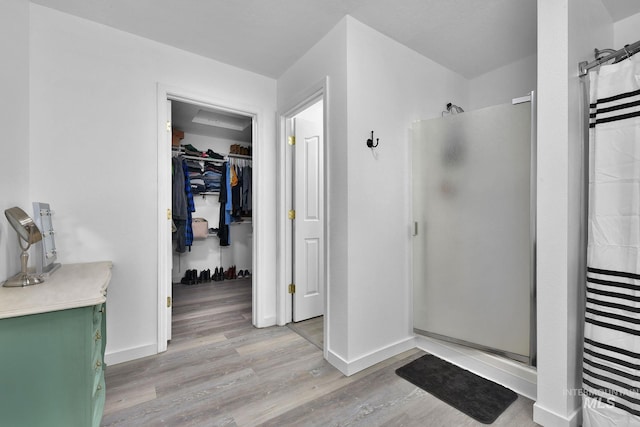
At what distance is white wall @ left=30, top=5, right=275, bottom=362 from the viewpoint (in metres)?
1.83

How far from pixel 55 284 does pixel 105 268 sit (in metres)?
0.37

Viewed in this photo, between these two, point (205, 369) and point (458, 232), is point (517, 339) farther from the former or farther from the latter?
point (205, 369)

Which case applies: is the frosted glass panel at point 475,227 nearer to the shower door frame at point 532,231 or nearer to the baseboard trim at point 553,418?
the shower door frame at point 532,231

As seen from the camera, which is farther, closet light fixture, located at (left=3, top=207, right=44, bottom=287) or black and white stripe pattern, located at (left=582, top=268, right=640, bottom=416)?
closet light fixture, located at (left=3, top=207, right=44, bottom=287)

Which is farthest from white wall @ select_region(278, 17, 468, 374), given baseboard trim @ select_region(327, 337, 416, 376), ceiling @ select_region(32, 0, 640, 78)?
ceiling @ select_region(32, 0, 640, 78)

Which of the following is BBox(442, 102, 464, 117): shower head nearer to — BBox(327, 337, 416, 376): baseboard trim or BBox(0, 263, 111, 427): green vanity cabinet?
BBox(327, 337, 416, 376): baseboard trim

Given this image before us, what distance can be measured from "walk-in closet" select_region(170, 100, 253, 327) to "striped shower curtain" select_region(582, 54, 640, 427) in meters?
3.50

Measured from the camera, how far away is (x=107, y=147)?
200 cm

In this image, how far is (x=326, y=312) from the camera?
2.12m

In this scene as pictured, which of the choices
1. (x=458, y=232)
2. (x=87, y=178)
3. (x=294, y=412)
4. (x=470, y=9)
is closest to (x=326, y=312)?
(x=294, y=412)

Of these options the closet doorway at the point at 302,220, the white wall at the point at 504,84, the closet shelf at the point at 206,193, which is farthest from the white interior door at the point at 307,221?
the closet shelf at the point at 206,193

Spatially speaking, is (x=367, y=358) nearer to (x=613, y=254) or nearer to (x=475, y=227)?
(x=475, y=227)

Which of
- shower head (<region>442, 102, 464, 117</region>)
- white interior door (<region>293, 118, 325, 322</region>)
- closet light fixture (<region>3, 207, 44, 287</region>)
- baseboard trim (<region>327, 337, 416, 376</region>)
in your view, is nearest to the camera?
closet light fixture (<region>3, 207, 44, 287</region>)

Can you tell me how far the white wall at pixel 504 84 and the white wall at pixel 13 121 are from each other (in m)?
3.54
